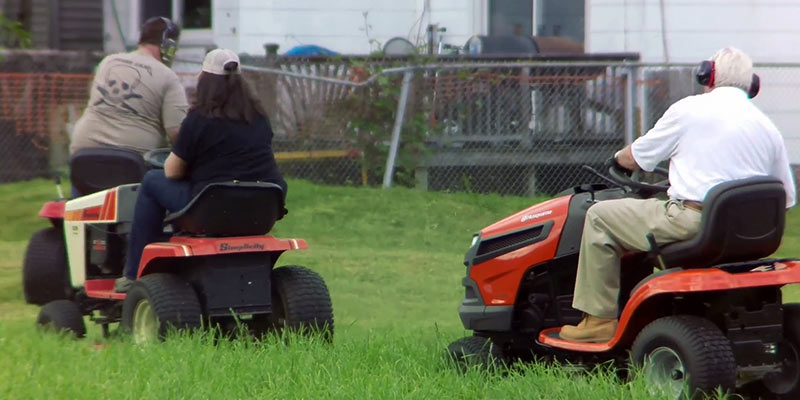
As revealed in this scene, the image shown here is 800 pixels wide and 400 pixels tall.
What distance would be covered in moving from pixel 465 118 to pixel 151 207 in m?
7.50

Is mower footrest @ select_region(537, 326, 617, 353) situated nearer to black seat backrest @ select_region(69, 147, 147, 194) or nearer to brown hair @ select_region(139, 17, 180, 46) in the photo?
black seat backrest @ select_region(69, 147, 147, 194)

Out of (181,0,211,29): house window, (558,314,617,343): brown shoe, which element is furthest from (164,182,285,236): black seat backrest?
(181,0,211,29): house window

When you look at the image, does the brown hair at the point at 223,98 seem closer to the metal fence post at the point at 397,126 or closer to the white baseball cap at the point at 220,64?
the white baseball cap at the point at 220,64

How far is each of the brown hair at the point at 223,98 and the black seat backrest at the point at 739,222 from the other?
2702mm

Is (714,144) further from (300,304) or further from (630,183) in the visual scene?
(300,304)

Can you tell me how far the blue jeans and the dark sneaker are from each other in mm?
35

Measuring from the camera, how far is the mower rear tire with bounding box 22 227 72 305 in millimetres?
8211

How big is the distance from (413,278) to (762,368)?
5125mm

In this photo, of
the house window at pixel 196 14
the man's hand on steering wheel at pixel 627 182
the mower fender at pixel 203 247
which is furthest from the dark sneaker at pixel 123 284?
the house window at pixel 196 14

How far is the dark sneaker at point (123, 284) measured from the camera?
7.39 metres

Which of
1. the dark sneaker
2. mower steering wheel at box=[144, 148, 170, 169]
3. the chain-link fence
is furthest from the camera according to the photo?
the chain-link fence

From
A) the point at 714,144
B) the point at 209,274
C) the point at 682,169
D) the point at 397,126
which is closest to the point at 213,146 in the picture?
the point at 209,274

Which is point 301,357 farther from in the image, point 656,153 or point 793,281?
point 793,281

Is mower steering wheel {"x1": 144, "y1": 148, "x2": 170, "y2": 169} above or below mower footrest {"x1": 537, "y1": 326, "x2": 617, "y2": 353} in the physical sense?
above
